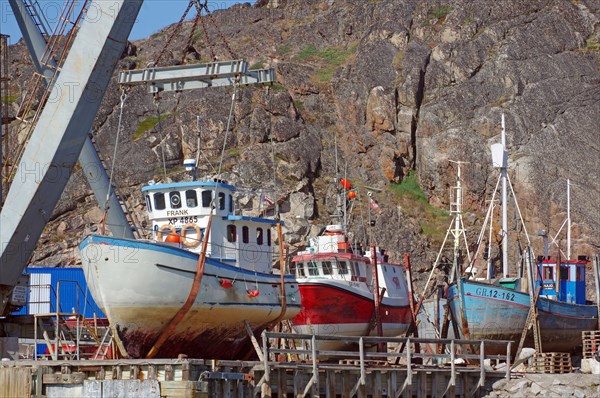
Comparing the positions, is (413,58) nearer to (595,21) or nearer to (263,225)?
(595,21)

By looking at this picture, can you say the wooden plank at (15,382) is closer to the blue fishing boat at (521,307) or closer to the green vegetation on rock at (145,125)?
the blue fishing boat at (521,307)

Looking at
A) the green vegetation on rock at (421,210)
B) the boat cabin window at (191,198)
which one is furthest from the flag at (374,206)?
the boat cabin window at (191,198)

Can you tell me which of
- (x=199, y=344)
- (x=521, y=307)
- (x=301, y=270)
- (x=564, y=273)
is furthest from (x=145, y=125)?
(x=199, y=344)

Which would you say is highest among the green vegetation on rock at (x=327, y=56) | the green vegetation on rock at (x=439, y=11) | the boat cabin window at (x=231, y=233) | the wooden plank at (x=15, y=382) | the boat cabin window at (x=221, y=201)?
the green vegetation on rock at (x=439, y=11)

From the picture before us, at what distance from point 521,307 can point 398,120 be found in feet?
82.0

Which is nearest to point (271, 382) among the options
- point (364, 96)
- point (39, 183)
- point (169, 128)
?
point (39, 183)

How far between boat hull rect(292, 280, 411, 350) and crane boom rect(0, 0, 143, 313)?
10.8 m

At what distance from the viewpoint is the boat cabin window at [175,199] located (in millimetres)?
28141

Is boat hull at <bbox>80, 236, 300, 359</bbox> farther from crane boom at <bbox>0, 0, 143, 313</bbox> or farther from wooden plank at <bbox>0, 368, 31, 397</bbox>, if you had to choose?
wooden plank at <bbox>0, 368, 31, 397</bbox>

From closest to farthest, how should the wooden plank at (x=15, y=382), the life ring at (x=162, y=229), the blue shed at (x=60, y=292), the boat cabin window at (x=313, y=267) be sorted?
the wooden plank at (x=15, y=382) → the life ring at (x=162, y=229) → the blue shed at (x=60, y=292) → the boat cabin window at (x=313, y=267)

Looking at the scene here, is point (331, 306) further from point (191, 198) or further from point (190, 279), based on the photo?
point (190, 279)

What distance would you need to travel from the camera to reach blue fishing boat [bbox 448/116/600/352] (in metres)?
38.0

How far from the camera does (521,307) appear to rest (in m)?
38.5

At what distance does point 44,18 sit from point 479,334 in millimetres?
18729
